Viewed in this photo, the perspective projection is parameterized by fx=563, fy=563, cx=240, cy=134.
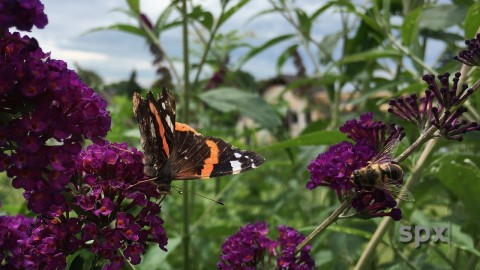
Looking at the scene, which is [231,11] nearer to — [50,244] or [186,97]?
[186,97]

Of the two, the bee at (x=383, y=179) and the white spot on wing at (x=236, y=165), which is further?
the white spot on wing at (x=236, y=165)

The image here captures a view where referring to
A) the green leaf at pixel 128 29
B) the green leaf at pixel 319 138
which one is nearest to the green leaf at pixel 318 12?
the green leaf at pixel 128 29

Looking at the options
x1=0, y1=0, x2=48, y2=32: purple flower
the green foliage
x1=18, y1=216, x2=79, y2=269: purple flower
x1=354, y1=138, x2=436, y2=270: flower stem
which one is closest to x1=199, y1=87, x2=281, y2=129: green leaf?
the green foliage

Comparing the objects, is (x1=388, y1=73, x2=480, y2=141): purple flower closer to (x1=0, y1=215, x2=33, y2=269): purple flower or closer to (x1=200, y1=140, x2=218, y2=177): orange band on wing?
(x1=200, y1=140, x2=218, y2=177): orange band on wing

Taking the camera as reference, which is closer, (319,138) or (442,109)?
(442,109)

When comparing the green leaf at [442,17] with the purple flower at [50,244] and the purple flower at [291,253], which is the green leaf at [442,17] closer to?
the purple flower at [291,253]

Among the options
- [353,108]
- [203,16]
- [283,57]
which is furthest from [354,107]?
[203,16]
